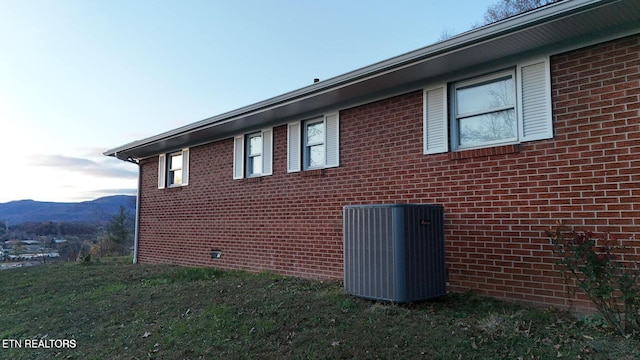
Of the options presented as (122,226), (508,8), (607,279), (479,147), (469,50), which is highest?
(508,8)

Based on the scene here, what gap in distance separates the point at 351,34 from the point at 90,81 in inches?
315

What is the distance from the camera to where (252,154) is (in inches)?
400

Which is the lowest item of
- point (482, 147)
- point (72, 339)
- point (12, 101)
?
point (72, 339)

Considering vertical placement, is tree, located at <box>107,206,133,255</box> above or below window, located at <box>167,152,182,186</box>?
below

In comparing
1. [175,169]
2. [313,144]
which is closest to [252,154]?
[313,144]

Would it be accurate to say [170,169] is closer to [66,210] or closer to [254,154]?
[254,154]

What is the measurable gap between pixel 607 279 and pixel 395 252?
2183 mm

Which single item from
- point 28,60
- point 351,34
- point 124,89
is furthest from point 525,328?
point 28,60

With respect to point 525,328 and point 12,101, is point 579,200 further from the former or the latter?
point 12,101

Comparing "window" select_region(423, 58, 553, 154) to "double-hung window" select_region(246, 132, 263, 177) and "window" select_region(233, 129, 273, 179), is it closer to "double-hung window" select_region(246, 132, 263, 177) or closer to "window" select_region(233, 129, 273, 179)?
"window" select_region(233, 129, 273, 179)

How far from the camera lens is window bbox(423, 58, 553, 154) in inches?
213

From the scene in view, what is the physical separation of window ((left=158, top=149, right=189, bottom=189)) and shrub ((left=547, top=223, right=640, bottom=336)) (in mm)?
10336

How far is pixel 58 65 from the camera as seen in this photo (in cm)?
1223

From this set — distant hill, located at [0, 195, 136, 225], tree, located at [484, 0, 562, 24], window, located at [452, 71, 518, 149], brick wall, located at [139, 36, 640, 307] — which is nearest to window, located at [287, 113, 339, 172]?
brick wall, located at [139, 36, 640, 307]
